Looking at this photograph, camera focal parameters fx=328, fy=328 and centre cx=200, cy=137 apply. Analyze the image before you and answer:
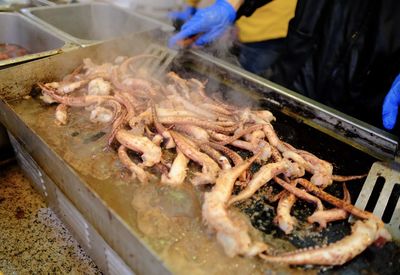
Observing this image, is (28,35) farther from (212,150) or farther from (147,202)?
(147,202)

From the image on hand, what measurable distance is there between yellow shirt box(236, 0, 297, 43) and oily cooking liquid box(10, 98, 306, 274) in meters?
2.81

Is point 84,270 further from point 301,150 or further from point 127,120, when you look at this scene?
point 301,150

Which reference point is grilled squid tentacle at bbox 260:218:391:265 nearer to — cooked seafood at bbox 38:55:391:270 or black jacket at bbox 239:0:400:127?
cooked seafood at bbox 38:55:391:270

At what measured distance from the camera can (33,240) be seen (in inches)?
89.1

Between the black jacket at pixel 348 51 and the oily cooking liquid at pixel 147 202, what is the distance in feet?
6.70

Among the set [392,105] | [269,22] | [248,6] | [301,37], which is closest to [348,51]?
[301,37]

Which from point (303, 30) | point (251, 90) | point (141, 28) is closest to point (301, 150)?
point (251, 90)

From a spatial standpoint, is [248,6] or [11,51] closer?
[11,51]

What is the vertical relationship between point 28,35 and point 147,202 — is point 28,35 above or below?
above

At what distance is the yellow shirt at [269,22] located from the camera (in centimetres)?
417

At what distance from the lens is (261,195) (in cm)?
197

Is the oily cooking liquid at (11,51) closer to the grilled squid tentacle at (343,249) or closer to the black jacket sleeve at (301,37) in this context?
the black jacket sleeve at (301,37)

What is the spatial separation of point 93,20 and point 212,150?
289cm

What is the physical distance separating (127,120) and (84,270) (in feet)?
3.45
